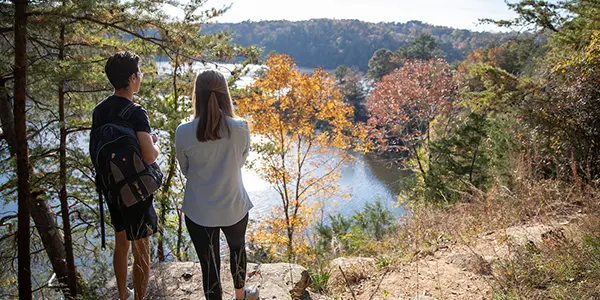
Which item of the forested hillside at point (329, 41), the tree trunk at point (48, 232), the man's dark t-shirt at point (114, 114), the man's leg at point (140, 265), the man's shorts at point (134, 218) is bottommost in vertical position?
the tree trunk at point (48, 232)

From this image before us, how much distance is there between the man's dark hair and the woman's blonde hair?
0.38 m

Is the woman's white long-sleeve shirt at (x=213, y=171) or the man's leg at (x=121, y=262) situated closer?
the woman's white long-sleeve shirt at (x=213, y=171)

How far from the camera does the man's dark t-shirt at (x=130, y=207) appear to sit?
1.86m

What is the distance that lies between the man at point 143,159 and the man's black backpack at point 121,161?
0.09 feet

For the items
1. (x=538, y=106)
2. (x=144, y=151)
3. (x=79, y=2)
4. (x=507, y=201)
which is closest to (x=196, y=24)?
(x=79, y=2)

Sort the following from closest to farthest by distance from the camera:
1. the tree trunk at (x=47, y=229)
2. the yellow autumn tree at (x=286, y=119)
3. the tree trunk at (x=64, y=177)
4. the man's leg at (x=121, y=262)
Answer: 1. the man's leg at (x=121, y=262)
2. the tree trunk at (x=64, y=177)
3. the tree trunk at (x=47, y=229)
4. the yellow autumn tree at (x=286, y=119)

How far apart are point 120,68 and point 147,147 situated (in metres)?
0.43

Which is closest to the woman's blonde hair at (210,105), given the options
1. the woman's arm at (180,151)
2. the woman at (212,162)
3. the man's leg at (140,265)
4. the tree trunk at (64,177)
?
the woman at (212,162)

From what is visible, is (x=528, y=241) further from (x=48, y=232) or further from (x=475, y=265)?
(x=48, y=232)

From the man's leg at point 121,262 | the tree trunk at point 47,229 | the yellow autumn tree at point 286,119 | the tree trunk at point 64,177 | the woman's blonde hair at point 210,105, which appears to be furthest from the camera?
the yellow autumn tree at point 286,119

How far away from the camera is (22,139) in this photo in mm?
3115

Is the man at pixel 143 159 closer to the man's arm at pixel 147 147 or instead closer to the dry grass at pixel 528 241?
the man's arm at pixel 147 147

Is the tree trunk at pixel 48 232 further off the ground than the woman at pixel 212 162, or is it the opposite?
the woman at pixel 212 162

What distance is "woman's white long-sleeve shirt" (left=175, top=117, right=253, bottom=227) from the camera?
72.1 inches
